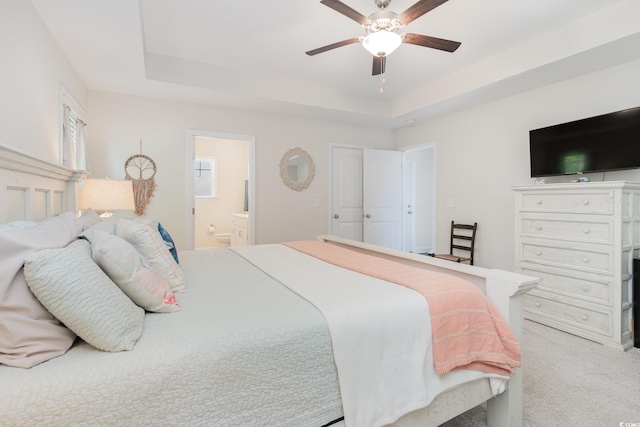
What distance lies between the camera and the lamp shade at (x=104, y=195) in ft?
8.21

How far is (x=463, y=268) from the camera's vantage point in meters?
1.67

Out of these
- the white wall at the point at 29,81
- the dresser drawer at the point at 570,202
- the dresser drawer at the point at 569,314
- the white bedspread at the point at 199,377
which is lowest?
the dresser drawer at the point at 569,314

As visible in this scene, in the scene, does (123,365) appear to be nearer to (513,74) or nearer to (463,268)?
(463,268)

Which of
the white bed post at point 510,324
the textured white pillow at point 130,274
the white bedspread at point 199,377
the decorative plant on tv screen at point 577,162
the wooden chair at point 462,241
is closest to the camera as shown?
the white bedspread at point 199,377

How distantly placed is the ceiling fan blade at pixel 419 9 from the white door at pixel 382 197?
282cm

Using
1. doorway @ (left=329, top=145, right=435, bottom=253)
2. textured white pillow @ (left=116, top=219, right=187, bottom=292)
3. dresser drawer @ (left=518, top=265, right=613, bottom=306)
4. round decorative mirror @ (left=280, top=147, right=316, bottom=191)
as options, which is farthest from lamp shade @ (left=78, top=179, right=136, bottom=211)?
dresser drawer @ (left=518, top=265, right=613, bottom=306)

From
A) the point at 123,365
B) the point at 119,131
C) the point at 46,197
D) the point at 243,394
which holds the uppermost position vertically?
the point at 119,131

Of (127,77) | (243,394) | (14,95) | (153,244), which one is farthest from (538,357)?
(127,77)

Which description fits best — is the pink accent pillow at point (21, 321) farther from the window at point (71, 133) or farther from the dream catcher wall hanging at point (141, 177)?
the dream catcher wall hanging at point (141, 177)

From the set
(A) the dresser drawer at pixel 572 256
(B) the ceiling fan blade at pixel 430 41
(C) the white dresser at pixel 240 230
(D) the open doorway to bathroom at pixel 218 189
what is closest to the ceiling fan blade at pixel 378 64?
(B) the ceiling fan blade at pixel 430 41

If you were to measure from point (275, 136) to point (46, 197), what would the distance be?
2.84 metres

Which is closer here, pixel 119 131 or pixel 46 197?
pixel 46 197

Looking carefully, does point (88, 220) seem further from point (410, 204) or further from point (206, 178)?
point (410, 204)

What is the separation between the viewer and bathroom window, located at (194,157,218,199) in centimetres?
584
